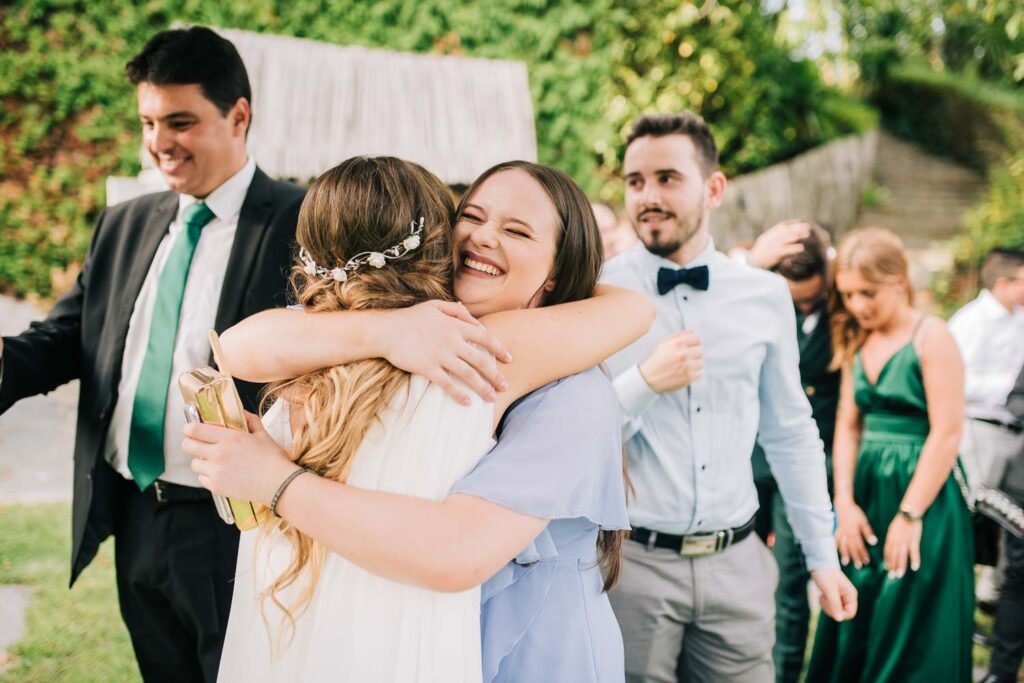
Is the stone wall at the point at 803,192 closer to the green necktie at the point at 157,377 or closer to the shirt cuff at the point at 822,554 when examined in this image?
the shirt cuff at the point at 822,554

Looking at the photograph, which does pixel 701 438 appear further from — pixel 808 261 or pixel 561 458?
pixel 808 261

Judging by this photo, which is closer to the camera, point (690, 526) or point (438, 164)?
point (690, 526)

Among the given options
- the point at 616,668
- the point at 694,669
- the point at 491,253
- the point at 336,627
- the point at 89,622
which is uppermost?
the point at 491,253

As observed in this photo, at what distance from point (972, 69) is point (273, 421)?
20.9m

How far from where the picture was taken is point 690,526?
2.44 metres

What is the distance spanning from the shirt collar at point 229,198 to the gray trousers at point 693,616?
5.71 ft

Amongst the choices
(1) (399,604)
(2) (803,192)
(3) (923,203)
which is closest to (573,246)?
(1) (399,604)

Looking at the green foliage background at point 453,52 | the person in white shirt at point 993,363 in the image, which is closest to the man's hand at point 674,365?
the person in white shirt at point 993,363

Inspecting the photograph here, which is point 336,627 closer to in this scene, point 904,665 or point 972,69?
point 904,665

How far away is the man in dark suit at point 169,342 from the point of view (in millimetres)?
2387

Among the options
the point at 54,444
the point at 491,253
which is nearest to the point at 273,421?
the point at 491,253

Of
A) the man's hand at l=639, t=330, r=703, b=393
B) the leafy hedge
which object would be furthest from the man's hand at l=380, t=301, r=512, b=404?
the leafy hedge

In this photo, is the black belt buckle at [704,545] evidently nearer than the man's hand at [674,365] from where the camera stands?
No

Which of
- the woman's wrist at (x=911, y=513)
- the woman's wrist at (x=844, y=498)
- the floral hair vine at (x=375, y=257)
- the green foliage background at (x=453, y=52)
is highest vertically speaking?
the green foliage background at (x=453, y=52)
